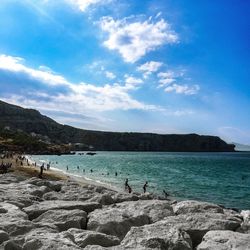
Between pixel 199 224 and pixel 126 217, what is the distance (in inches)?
90.8

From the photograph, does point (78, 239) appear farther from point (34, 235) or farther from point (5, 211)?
point (5, 211)

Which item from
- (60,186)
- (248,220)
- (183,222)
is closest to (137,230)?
(183,222)

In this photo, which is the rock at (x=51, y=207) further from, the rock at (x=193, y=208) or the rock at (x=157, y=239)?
the rock at (x=157, y=239)

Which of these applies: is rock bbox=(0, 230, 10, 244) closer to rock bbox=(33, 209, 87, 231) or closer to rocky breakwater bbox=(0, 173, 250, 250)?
rocky breakwater bbox=(0, 173, 250, 250)

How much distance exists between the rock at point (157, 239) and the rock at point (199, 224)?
824 mm

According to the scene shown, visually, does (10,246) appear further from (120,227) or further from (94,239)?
(120,227)

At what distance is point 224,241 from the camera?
9.79 m

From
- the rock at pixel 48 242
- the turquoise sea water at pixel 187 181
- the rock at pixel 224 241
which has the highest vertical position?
the rock at pixel 224 241

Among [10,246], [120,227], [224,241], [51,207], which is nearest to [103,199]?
[51,207]

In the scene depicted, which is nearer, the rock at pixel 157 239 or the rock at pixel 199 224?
the rock at pixel 157 239

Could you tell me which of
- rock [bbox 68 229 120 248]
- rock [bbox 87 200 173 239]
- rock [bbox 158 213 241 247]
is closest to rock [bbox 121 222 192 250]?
rock [bbox 68 229 120 248]

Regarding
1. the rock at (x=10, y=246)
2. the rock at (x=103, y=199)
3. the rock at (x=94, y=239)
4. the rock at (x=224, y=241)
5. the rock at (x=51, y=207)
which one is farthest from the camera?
the rock at (x=103, y=199)

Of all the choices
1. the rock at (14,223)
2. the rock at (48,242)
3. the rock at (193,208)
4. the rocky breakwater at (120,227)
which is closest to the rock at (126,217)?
the rocky breakwater at (120,227)

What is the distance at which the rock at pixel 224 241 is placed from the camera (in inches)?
368
